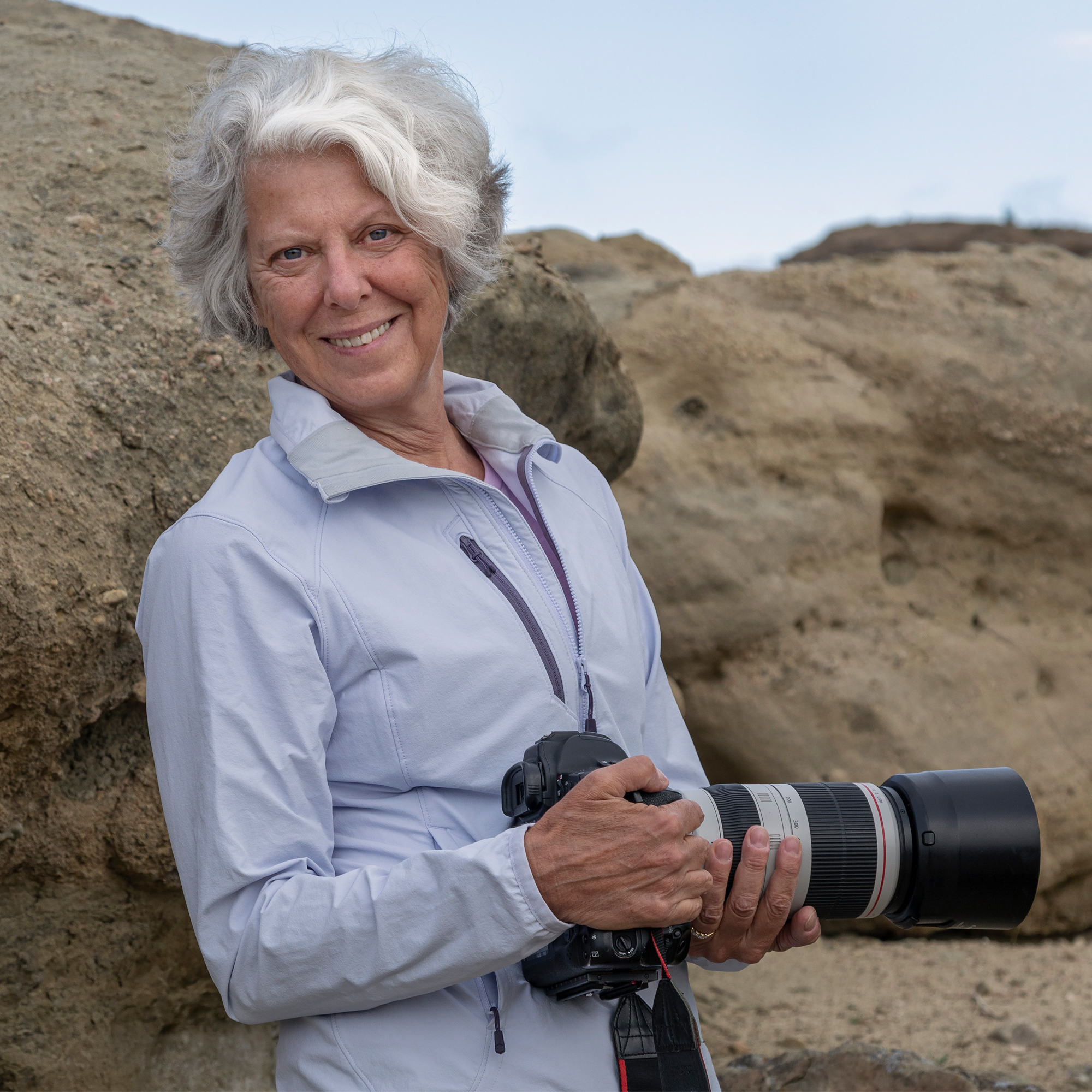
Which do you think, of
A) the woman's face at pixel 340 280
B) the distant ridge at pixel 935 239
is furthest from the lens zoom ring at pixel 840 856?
the distant ridge at pixel 935 239

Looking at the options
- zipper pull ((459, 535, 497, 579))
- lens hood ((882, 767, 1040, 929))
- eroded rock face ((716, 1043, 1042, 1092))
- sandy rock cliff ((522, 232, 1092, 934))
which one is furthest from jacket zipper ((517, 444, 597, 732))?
sandy rock cliff ((522, 232, 1092, 934))

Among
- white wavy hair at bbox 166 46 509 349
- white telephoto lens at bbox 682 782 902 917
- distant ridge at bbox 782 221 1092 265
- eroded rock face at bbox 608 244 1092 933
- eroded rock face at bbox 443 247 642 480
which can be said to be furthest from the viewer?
distant ridge at bbox 782 221 1092 265

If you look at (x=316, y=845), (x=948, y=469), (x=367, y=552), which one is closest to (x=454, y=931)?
(x=316, y=845)

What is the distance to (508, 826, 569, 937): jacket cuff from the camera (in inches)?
47.0

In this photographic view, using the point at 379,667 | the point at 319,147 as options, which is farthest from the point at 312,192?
the point at 379,667

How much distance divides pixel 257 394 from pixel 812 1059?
1.99m

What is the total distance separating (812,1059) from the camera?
2.65m

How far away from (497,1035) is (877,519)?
3.25m

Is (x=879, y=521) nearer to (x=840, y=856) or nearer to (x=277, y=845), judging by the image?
(x=840, y=856)

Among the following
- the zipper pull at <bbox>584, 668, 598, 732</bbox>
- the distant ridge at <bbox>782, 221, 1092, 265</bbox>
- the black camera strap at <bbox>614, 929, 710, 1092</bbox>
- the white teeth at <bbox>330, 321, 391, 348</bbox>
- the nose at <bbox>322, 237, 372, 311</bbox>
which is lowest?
the black camera strap at <bbox>614, 929, 710, 1092</bbox>

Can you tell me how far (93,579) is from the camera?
6.66 ft

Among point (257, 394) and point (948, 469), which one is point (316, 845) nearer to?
point (257, 394)

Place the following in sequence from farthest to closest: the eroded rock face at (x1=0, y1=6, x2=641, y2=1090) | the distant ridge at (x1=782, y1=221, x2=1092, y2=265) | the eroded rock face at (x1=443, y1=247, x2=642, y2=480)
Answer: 1. the distant ridge at (x1=782, y1=221, x2=1092, y2=265)
2. the eroded rock face at (x1=443, y1=247, x2=642, y2=480)
3. the eroded rock face at (x1=0, y1=6, x2=641, y2=1090)

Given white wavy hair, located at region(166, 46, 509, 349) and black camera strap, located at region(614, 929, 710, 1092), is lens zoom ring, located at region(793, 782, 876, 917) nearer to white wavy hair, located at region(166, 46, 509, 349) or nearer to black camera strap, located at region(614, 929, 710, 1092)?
black camera strap, located at region(614, 929, 710, 1092)
